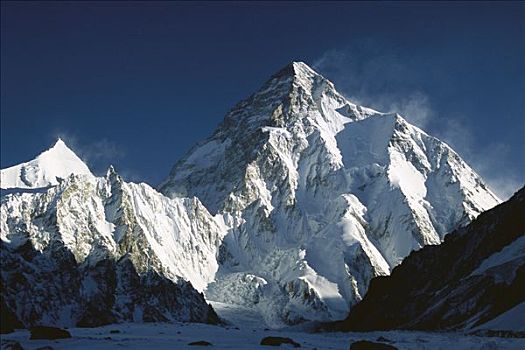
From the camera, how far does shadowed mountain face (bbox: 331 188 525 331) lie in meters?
104

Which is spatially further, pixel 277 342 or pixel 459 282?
pixel 459 282

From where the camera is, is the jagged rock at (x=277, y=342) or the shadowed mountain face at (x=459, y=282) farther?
the shadowed mountain face at (x=459, y=282)

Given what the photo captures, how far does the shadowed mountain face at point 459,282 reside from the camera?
340 ft

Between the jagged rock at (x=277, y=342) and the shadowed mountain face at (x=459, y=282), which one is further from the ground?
the shadowed mountain face at (x=459, y=282)

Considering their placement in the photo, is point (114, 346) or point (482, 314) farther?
point (482, 314)

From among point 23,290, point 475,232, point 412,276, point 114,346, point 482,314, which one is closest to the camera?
point 114,346

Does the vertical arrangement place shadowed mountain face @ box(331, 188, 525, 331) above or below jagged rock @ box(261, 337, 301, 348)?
above

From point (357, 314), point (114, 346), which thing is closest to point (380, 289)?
point (357, 314)

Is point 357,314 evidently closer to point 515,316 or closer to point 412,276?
point 412,276

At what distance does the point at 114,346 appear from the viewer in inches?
2007

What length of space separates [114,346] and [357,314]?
117 m

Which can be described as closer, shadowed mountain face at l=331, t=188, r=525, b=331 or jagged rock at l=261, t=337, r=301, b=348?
jagged rock at l=261, t=337, r=301, b=348

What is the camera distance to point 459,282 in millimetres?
121500

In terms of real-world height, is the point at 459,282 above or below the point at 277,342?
above
